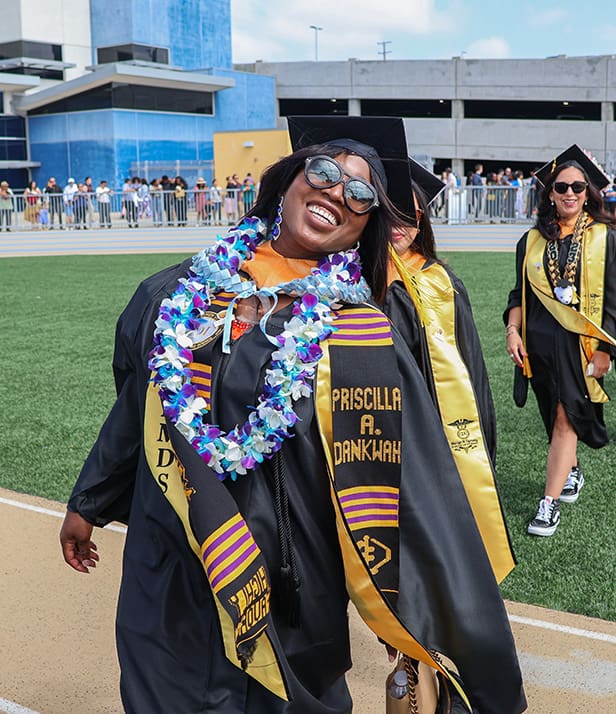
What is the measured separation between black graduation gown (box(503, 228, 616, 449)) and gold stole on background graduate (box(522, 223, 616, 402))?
3 centimetres

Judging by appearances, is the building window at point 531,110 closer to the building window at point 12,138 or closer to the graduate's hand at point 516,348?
the building window at point 12,138

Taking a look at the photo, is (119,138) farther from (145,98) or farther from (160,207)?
(160,207)

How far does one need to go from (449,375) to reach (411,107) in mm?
49713

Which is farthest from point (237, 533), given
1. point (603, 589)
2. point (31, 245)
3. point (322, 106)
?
point (322, 106)

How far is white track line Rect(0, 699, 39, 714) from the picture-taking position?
140 inches

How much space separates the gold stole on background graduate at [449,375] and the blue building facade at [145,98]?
38.1 metres

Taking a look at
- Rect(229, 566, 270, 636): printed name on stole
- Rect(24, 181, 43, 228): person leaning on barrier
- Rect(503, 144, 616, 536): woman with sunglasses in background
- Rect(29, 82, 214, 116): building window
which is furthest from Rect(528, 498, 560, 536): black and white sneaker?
Rect(29, 82, 214, 116): building window

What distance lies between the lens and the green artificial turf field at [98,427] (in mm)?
4762

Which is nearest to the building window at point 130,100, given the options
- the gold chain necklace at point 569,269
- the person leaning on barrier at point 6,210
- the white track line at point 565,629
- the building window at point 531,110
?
the person leaning on barrier at point 6,210

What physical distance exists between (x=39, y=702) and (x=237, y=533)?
199 centimetres

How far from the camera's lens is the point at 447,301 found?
3.96m

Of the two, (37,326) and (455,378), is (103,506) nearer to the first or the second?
(455,378)

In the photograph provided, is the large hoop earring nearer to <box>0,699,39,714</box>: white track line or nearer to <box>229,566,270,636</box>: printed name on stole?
<box>229,566,270,636</box>: printed name on stole

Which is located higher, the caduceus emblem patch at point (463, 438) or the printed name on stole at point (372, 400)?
the printed name on stole at point (372, 400)
